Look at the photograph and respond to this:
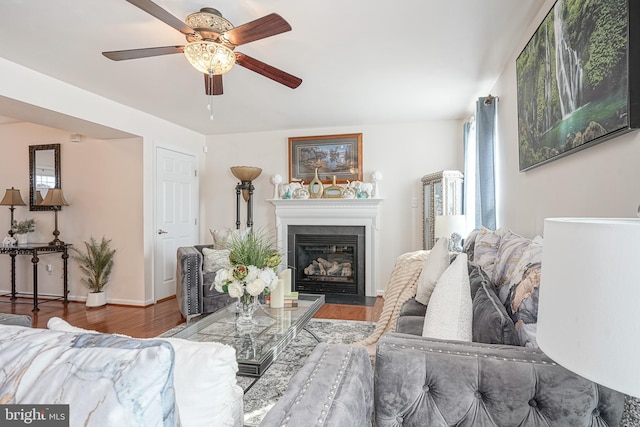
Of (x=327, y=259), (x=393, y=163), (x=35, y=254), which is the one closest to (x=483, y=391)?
(x=393, y=163)

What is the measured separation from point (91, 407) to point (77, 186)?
15.7ft

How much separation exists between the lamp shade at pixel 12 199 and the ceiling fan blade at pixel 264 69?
437 centimetres

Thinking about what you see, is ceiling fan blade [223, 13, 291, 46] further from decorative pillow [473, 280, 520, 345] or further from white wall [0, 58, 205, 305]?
white wall [0, 58, 205, 305]

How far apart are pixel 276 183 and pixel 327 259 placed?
4.47 feet

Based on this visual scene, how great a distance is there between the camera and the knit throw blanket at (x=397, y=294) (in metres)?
2.39

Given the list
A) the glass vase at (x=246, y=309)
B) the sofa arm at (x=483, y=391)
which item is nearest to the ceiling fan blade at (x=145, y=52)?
the glass vase at (x=246, y=309)

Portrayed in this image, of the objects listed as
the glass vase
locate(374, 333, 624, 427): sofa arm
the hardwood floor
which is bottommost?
the hardwood floor

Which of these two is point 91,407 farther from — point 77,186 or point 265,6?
point 77,186

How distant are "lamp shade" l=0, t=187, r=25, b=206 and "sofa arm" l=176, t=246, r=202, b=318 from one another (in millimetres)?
2822

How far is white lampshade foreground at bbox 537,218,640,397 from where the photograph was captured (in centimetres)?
51

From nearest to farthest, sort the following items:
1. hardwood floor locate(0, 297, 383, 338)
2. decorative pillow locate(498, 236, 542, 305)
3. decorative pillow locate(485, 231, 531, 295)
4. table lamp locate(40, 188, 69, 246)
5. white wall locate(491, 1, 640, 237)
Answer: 1. white wall locate(491, 1, 640, 237)
2. decorative pillow locate(498, 236, 542, 305)
3. decorative pillow locate(485, 231, 531, 295)
4. hardwood floor locate(0, 297, 383, 338)
5. table lamp locate(40, 188, 69, 246)

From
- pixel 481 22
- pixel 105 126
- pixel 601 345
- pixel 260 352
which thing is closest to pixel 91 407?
pixel 601 345

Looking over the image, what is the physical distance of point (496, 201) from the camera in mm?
3117

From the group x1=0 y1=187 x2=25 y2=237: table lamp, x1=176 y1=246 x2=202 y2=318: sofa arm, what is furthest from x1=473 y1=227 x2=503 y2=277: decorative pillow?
x1=0 y1=187 x2=25 y2=237: table lamp
